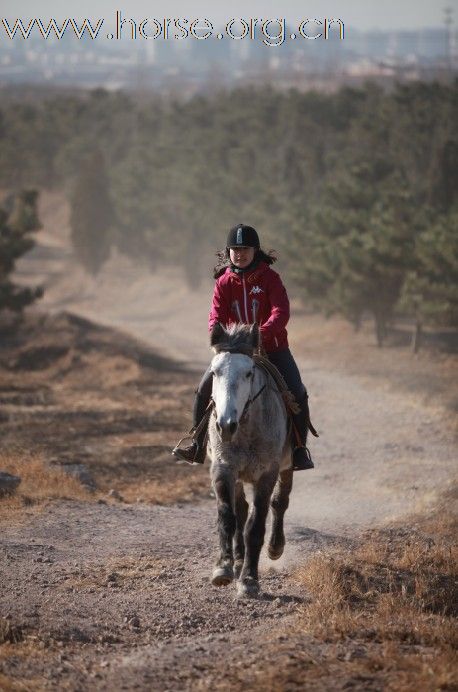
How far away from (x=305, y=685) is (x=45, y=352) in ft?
102

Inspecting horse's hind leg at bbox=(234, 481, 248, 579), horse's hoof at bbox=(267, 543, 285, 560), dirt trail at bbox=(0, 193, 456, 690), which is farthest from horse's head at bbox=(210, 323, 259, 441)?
horse's hoof at bbox=(267, 543, 285, 560)

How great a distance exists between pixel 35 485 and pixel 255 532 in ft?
23.4

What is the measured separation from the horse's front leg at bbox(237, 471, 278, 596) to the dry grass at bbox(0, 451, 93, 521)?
5.13 m

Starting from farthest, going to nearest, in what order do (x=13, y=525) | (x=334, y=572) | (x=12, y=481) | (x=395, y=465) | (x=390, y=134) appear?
(x=390, y=134) < (x=395, y=465) < (x=12, y=481) < (x=13, y=525) < (x=334, y=572)

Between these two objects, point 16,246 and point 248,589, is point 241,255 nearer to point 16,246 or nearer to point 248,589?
point 248,589

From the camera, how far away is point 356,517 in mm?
15734

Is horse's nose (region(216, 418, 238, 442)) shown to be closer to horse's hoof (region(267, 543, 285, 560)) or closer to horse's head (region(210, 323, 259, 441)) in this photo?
horse's head (region(210, 323, 259, 441))

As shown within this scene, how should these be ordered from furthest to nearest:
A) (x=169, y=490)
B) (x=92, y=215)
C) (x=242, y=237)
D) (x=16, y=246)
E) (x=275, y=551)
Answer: (x=92, y=215), (x=16, y=246), (x=169, y=490), (x=275, y=551), (x=242, y=237)

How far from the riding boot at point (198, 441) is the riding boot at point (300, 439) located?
41.1 inches

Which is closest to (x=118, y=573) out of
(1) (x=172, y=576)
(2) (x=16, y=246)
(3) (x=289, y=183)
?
(1) (x=172, y=576)

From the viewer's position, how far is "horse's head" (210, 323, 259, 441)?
9.03 meters

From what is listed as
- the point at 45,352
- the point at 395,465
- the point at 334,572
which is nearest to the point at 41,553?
the point at 334,572

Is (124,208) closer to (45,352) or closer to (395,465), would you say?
(45,352)

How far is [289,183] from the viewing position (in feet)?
215
